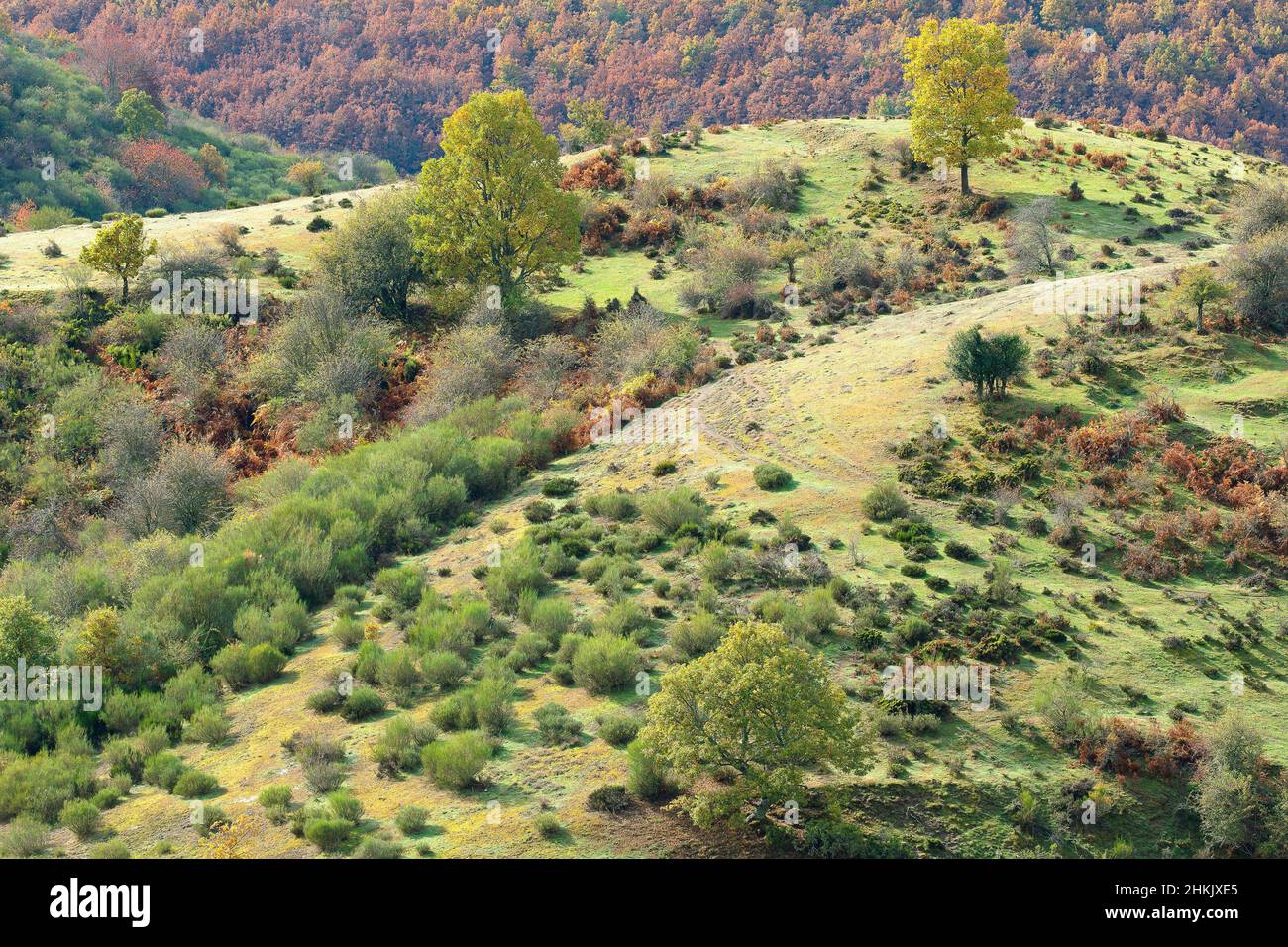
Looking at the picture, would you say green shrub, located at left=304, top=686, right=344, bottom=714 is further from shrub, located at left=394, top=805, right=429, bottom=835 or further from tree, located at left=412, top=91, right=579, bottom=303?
tree, located at left=412, top=91, right=579, bottom=303

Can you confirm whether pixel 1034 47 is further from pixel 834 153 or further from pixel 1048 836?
pixel 1048 836

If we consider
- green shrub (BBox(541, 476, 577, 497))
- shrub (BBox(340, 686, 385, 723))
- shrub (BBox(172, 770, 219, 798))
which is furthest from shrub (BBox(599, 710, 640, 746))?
green shrub (BBox(541, 476, 577, 497))

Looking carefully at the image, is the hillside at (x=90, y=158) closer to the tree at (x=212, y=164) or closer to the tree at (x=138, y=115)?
the tree at (x=212, y=164)

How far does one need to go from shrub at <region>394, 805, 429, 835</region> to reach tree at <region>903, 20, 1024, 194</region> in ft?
173

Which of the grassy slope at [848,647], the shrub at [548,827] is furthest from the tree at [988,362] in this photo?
the shrub at [548,827]

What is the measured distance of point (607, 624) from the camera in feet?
98.6

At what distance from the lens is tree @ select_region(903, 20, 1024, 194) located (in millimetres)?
64500

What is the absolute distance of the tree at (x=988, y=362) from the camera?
40312 millimetres

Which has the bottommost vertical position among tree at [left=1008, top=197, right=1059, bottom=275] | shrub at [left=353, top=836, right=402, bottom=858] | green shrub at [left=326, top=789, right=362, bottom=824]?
green shrub at [left=326, top=789, right=362, bottom=824]

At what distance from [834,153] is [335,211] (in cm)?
3116

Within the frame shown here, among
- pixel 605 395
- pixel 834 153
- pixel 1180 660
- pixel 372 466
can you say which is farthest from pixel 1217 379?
pixel 834 153

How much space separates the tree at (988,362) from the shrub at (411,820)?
996 inches

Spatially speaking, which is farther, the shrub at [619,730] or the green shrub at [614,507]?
the green shrub at [614,507]

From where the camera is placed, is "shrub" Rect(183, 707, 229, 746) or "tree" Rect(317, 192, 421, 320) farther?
"tree" Rect(317, 192, 421, 320)
